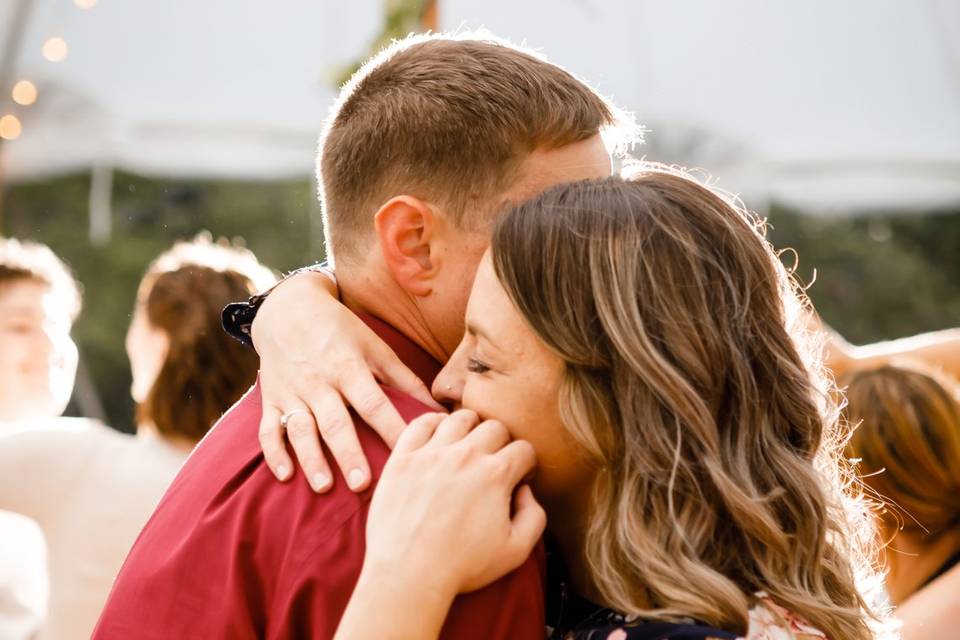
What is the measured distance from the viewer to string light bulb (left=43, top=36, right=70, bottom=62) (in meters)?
7.96

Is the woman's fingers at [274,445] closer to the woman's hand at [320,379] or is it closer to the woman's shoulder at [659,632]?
→ the woman's hand at [320,379]

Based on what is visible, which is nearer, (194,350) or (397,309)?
(397,309)

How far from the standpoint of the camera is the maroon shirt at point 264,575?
1.27 meters

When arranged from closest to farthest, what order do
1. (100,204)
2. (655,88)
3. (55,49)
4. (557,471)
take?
(557,471)
(655,88)
(55,49)
(100,204)

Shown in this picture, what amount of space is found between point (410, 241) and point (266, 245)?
7269mm

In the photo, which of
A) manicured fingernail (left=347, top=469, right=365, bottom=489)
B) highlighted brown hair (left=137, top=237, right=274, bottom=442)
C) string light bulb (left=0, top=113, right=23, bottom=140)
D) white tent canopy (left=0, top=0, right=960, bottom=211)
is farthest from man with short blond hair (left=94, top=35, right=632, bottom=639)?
string light bulb (left=0, top=113, right=23, bottom=140)

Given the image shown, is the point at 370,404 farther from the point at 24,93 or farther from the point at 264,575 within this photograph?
the point at 24,93

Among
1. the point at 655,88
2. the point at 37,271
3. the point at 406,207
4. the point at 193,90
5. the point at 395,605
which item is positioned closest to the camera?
the point at 395,605

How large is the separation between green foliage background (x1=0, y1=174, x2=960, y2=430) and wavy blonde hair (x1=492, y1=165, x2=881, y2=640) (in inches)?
259

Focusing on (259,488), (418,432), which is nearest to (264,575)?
(259,488)

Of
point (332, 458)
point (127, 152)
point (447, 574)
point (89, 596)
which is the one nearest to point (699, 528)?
point (447, 574)

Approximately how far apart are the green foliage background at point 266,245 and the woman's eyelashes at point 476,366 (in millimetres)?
6668

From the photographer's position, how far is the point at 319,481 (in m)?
1.32

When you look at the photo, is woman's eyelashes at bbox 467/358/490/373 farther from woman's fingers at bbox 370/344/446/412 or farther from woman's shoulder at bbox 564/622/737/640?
woman's shoulder at bbox 564/622/737/640
